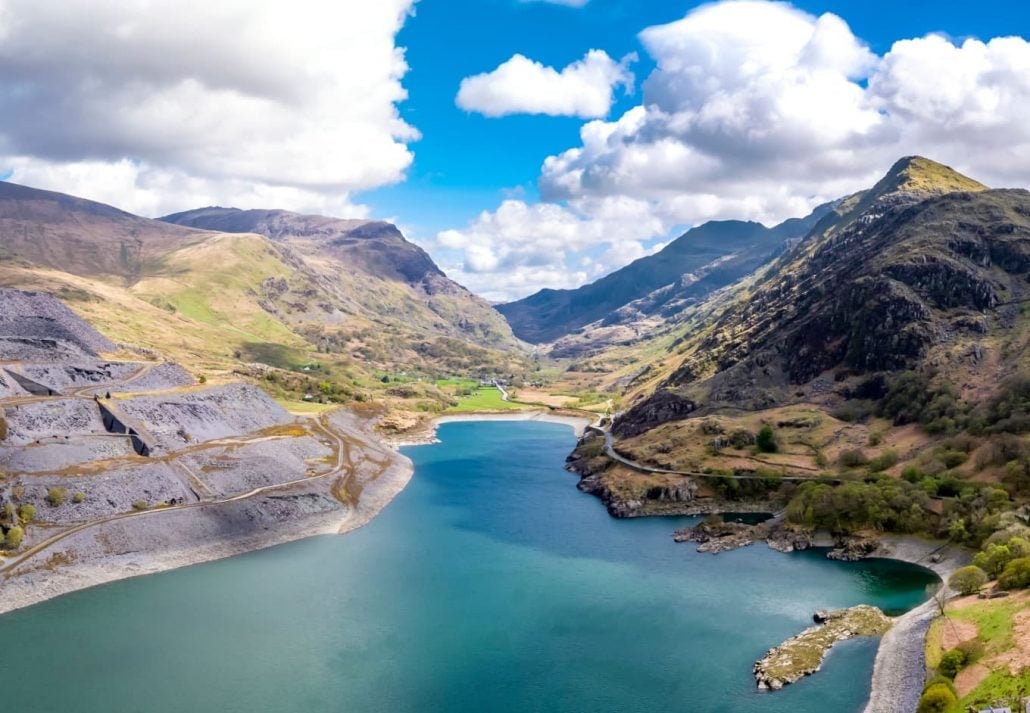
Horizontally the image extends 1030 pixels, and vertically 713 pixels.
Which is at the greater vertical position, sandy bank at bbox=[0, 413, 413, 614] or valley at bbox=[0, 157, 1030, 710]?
valley at bbox=[0, 157, 1030, 710]

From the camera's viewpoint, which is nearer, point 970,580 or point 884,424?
point 970,580

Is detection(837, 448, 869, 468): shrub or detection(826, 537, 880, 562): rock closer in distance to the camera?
detection(826, 537, 880, 562): rock

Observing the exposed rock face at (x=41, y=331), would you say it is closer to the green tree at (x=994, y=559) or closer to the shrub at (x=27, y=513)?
the shrub at (x=27, y=513)

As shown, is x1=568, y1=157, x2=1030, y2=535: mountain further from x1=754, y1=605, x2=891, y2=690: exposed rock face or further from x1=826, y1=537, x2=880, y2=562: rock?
x1=754, y1=605, x2=891, y2=690: exposed rock face

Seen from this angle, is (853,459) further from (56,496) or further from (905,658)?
(56,496)

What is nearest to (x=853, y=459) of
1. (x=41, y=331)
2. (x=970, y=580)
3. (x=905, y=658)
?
(x=970, y=580)

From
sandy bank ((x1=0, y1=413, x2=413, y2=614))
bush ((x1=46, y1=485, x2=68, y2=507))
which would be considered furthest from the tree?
bush ((x1=46, y1=485, x2=68, y2=507))
